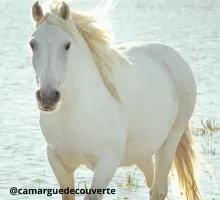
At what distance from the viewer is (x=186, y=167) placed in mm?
7516

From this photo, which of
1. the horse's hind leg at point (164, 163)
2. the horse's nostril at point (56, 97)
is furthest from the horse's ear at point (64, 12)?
the horse's hind leg at point (164, 163)

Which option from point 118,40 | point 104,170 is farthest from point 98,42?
point 118,40

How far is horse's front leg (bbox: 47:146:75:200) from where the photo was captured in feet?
20.1

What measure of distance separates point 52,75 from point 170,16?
73.2 ft

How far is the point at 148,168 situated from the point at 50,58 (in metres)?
2.12

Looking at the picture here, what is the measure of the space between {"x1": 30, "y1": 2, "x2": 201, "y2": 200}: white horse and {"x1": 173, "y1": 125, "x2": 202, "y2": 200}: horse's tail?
49 centimetres

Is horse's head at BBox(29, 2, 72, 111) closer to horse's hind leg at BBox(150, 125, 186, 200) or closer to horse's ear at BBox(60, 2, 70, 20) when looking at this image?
horse's ear at BBox(60, 2, 70, 20)

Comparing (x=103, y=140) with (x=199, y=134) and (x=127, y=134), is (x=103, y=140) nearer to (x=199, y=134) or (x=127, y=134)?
(x=127, y=134)

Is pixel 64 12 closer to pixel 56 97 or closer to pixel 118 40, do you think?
pixel 56 97

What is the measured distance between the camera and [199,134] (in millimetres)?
10328

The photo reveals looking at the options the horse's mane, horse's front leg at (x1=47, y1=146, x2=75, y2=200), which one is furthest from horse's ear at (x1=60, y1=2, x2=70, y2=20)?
horse's front leg at (x1=47, y1=146, x2=75, y2=200)

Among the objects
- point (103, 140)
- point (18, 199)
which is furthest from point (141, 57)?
point (18, 199)

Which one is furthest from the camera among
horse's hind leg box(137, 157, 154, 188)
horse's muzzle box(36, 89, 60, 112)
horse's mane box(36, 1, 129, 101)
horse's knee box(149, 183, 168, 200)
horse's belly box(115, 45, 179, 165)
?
horse's hind leg box(137, 157, 154, 188)

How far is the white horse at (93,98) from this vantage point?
224 inches
